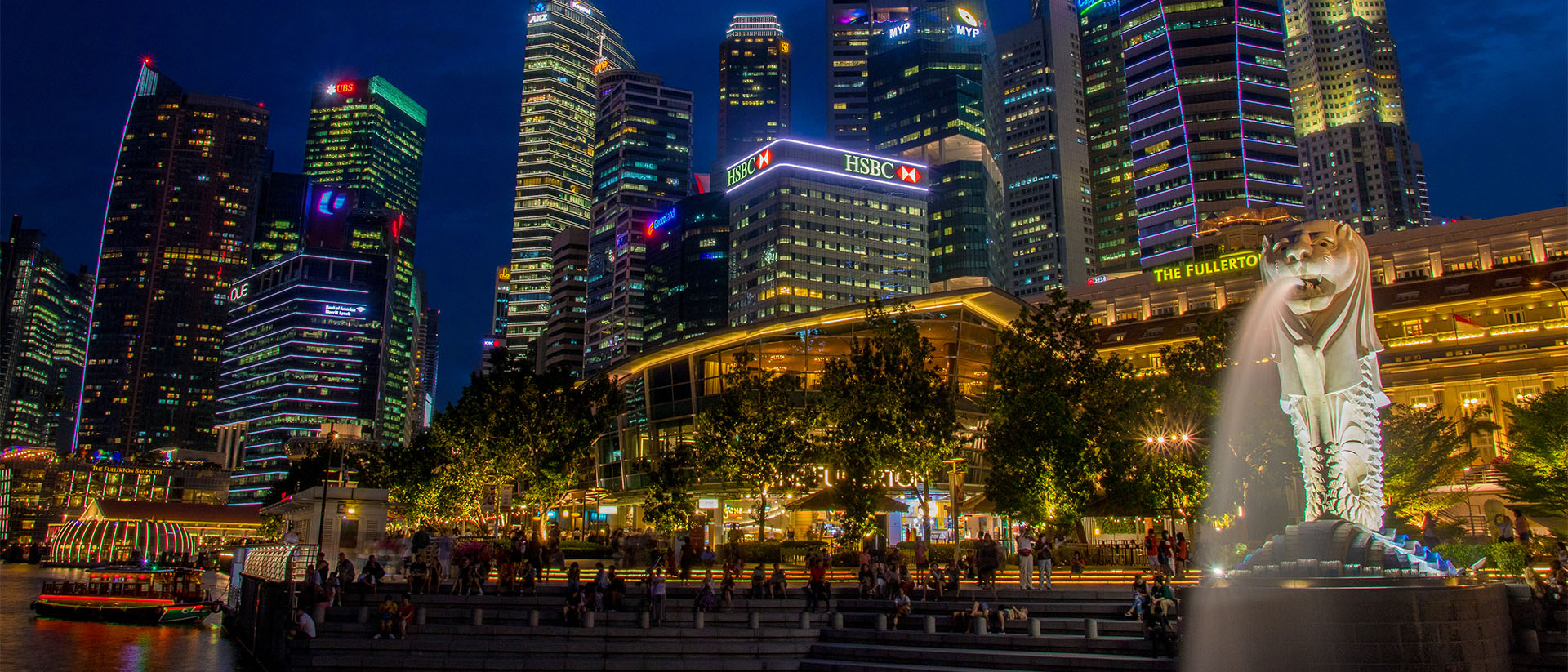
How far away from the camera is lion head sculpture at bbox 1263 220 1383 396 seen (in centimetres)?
2152

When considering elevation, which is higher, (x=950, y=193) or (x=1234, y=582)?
(x=950, y=193)

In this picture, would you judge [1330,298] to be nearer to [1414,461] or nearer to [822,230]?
[1414,461]

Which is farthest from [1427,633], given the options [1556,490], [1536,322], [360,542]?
[1536,322]

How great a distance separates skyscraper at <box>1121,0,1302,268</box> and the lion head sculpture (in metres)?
131

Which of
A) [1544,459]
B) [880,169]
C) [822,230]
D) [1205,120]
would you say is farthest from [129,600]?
[1205,120]

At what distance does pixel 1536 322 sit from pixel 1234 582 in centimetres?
7071

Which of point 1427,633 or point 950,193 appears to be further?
point 950,193

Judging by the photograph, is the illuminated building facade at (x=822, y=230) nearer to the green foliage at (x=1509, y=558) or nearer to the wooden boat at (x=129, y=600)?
the wooden boat at (x=129, y=600)

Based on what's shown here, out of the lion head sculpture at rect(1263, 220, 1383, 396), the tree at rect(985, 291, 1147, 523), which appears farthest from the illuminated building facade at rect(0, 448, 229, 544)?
the lion head sculpture at rect(1263, 220, 1383, 396)

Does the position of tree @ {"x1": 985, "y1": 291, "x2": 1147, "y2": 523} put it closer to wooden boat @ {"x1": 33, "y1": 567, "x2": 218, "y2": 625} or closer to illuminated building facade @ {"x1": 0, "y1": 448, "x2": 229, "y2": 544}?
wooden boat @ {"x1": 33, "y1": 567, "x2": 218, "y2": 625}

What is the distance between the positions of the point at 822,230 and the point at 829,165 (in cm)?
1135

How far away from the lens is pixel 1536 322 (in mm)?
71125

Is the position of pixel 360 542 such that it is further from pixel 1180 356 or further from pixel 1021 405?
pixel 1180 356

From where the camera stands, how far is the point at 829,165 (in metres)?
161
